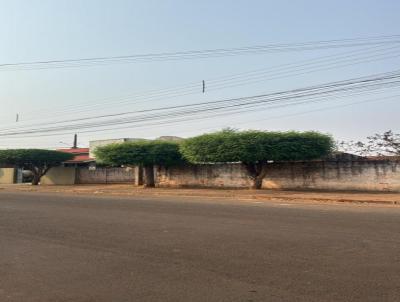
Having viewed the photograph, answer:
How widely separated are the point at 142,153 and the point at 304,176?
11.7 m

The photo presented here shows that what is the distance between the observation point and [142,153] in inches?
1246


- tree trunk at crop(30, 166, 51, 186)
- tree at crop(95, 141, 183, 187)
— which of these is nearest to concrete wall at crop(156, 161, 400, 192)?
tree at crop(95, 141, 183, 187)

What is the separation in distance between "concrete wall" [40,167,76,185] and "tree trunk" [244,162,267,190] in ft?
74.9

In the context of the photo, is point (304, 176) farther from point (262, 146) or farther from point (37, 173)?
point (37, 173)

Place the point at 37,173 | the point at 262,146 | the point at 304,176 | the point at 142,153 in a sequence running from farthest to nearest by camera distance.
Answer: the point at 37,173
the point at 142,153
the point at 304,176
the point at 262,146

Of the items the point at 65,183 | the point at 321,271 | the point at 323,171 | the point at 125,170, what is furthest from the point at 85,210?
the point at 65,183

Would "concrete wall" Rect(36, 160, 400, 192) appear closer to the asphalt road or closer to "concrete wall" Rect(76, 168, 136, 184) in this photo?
"concrete wall" Rect(76, 168, 136, 184)

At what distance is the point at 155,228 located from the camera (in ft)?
33.2

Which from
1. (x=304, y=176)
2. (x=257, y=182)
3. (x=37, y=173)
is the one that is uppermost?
(x=37, y=173)

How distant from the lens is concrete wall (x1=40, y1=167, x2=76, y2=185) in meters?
44.6

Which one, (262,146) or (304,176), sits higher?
(262,146)

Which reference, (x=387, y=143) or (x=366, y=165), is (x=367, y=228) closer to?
(x=366, y=165)

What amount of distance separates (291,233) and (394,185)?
17144mm

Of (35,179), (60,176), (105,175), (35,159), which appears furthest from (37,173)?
(105,175)
